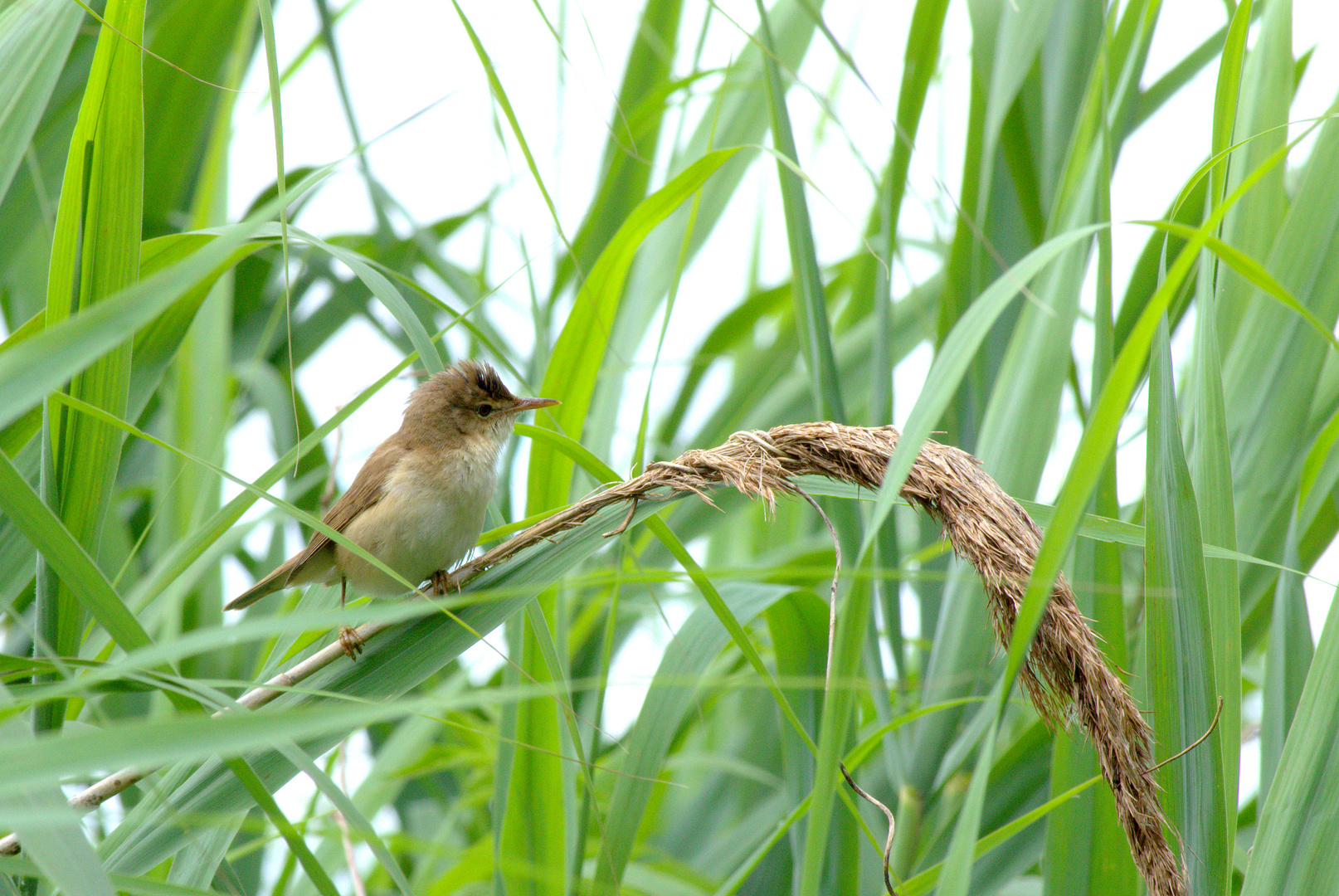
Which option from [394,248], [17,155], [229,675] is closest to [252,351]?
[394,248]

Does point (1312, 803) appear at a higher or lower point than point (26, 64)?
lower

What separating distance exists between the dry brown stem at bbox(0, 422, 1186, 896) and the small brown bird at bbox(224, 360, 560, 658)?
70cm

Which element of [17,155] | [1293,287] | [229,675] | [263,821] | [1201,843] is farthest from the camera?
[229,675]

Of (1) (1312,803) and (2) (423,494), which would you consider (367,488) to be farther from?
(1) (1312,803)

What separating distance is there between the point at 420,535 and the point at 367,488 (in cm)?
36

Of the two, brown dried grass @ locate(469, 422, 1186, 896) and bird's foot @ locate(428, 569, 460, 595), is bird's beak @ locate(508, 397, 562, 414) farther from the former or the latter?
brown dried grass @ locate(469, 422, 1186, 896)

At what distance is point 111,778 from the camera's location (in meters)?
1.20

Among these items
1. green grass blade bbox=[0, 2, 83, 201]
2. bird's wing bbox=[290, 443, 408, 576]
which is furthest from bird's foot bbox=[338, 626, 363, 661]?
bird's wing bbox=[290, 443, 408, 576]

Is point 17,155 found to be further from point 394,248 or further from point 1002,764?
point 1002,764

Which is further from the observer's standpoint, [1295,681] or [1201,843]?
[1295,681]

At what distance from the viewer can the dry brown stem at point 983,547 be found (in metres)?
1.10

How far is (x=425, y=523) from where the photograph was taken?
2125 millimetres

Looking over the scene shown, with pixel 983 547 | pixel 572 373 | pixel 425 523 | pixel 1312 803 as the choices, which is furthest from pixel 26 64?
pixel 1312 803

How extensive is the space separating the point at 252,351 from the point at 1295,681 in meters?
2.63
